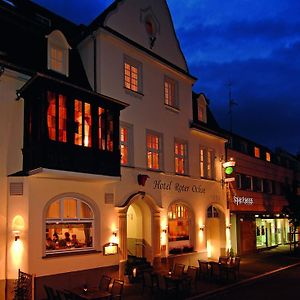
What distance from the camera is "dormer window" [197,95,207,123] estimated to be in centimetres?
2405

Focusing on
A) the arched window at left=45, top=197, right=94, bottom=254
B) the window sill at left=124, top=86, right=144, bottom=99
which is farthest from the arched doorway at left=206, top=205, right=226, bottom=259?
the arched window at left=45, top=197, right=94, bottom=254

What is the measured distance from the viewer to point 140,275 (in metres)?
17.2

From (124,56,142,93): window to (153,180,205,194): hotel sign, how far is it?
4554 mm

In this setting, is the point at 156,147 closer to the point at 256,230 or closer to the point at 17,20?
the point at 17,20

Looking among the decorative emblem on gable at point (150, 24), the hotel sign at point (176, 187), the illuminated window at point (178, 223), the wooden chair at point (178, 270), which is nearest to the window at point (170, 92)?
the decorative emblem on gable at point (150, 24)

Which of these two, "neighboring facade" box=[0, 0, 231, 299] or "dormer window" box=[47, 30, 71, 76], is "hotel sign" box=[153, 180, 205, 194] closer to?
"neighboring facade" box=[0, 0, 231, 299]

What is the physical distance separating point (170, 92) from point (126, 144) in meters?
4.89

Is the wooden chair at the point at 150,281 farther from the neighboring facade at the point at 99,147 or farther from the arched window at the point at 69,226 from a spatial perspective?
the arched window at the point at 69,226

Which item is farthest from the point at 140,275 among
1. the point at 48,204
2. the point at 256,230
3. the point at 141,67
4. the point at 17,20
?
the point at 256,230

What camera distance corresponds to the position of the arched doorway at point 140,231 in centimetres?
1889

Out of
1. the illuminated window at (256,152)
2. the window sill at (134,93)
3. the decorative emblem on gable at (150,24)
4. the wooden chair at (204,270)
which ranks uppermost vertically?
the decorative emblem on gable at (150,24)

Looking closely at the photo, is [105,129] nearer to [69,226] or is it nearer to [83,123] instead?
[83,123]

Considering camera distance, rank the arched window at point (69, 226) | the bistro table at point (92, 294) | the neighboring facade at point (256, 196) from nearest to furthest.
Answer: the bistro table at point (92, 294) → the arched window at point (69, 226) → the neighboring facade at point (256, 196)

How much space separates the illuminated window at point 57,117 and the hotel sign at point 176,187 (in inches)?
254
